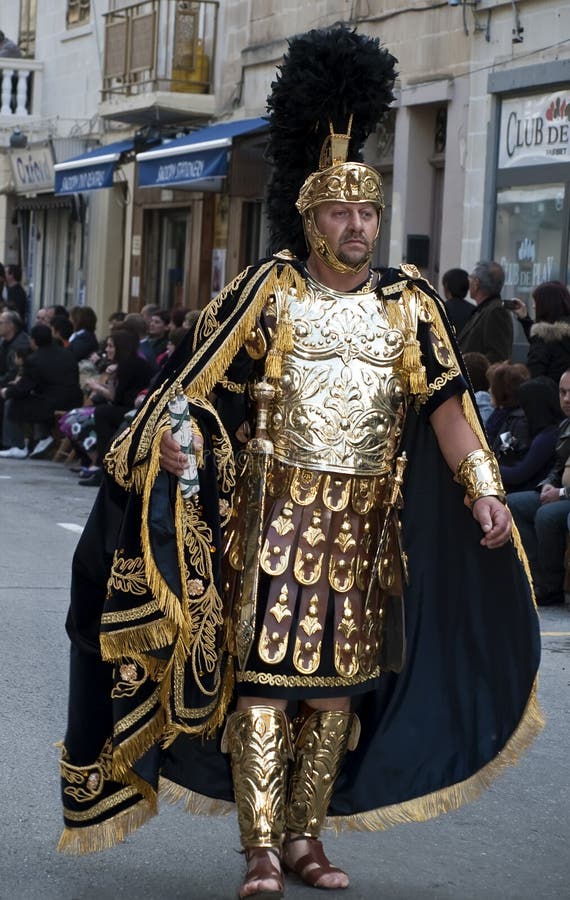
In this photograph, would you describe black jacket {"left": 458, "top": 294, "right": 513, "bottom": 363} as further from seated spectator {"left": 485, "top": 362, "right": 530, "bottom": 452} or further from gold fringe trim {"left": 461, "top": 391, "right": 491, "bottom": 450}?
gold fringe trim {"left": 461, "top": 391, "right": 491, "bottom": 450}

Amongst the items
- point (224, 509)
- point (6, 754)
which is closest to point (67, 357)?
point (6, 754)

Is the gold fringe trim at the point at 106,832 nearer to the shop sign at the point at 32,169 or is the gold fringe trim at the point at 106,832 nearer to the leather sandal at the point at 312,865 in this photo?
the leather sandal at the point at 312,865

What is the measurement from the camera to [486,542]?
441cm

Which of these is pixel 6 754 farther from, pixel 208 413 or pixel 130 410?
pixel 130 410

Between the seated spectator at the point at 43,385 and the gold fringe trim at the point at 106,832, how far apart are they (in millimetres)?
12667

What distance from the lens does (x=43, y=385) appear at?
17.1 m

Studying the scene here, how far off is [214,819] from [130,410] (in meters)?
10.1

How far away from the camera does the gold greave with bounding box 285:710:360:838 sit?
4.46 m

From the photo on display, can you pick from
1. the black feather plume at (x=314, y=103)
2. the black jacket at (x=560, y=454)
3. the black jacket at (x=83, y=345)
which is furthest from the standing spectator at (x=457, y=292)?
the black feather plume at (x=314, y=103)

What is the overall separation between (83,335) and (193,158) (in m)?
2.31

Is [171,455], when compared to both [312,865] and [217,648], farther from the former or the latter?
[312,865]

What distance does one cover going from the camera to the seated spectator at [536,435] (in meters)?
9.83

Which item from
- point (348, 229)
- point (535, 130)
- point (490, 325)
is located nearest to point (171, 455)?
point (348, 229)

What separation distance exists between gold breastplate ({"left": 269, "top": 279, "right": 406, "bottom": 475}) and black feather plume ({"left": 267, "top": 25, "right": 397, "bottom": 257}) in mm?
343
